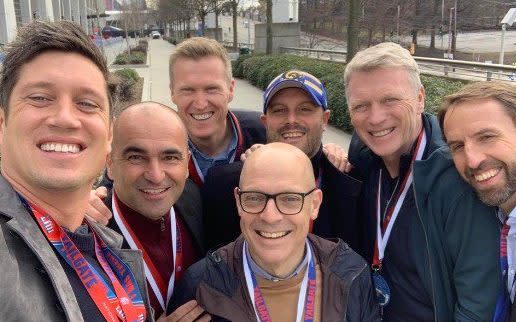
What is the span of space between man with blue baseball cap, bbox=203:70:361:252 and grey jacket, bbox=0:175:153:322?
1.66 metres

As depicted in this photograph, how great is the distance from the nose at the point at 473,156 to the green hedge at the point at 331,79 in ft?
22.4

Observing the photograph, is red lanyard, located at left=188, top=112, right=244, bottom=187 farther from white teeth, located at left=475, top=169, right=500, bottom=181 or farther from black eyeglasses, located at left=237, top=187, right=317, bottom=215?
white teeth, located at left=475, top=169, right=500, bottom=181

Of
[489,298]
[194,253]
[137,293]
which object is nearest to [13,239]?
[137,293]

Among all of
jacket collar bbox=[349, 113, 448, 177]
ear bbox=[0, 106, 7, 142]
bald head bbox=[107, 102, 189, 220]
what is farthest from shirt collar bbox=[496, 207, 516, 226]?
ear bbox=[0, 106, 7, 142]

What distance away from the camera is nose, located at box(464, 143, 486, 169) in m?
2.57

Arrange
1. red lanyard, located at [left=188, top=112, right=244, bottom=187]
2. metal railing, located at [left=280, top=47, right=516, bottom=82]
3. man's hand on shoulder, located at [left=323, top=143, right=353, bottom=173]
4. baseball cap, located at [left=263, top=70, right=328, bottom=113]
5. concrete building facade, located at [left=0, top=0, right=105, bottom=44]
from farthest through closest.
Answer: concrete building facade, located at [left=0, top=0, right=105, bottom=44] → metal railing, located at [left=280, top=47, right=516, bottom=82] → red lanyard, located at [left=188, top=112, right=244, bottom=187] → man's hand on shoulder, located at [left=323, top=143, right=353, bottom=173] → baseball cap, located at [left=263, top=70, right=328, bottom=113]

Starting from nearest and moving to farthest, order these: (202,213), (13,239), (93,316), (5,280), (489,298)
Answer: (5,280) → (13,239) → (93,316) → (489,298) → (202,213)

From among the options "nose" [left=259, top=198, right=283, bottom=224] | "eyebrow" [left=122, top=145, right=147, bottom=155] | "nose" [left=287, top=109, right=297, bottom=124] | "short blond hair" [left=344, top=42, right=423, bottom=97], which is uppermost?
"short blond hair" [left=344, top=42, right=423, bottom=97]

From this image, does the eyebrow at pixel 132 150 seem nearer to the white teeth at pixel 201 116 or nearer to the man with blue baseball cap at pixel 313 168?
the man with blue baseball cap at pixel 313 168

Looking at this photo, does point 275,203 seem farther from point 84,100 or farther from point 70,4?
point 70,4

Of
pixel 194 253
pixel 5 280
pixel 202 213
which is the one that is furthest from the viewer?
pixel 202 213

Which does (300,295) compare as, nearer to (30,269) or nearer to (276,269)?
(276,269)

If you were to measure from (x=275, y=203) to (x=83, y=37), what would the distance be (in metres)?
1.29

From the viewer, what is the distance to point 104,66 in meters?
2.36
